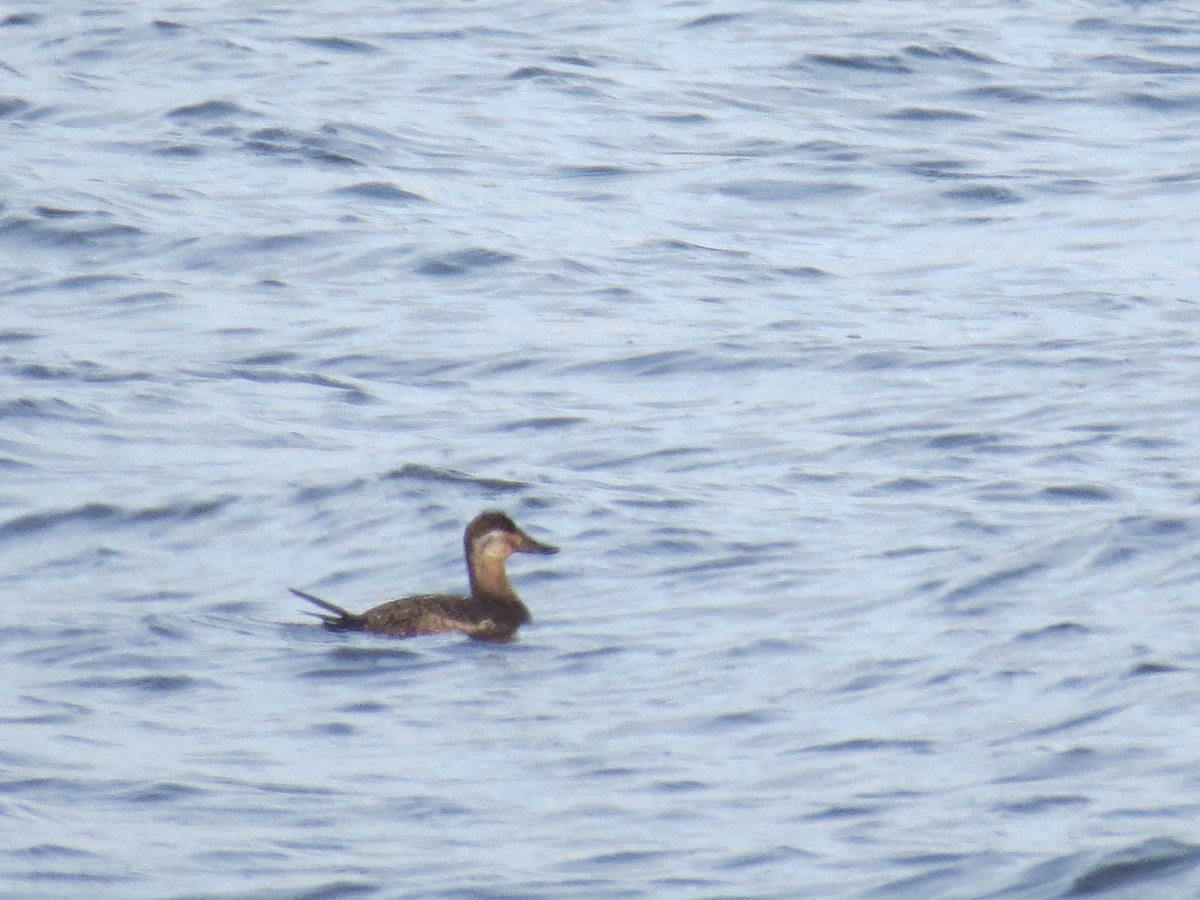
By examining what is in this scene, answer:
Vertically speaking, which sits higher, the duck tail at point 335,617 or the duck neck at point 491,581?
the duck tail at point 335,617

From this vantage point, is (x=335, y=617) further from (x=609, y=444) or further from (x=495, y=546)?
(x=609, y=444)

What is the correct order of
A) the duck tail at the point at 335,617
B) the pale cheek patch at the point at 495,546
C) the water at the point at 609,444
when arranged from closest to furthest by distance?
the water at the point at 609,444 → the duck tail at the point at 335,617 → the pale cheek patch at the point at 495,546

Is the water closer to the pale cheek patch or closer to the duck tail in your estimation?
the duck tail

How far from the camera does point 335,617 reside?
29.4 ft

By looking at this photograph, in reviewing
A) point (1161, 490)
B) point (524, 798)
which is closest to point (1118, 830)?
point (524, 798)

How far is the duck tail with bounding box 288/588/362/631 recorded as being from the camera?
878 centimetres

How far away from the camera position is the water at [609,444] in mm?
6953

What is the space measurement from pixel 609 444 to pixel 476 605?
2.25m

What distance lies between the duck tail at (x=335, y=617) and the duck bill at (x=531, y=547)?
0.76 m

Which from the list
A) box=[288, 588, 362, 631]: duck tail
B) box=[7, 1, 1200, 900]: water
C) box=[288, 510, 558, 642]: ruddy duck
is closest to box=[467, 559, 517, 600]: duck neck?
box=[288, 510, 558, 642]: ruddy duck

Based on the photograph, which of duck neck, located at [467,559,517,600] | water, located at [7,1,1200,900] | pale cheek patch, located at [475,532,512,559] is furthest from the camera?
pale cheek patch, located at [475,532,512,559]

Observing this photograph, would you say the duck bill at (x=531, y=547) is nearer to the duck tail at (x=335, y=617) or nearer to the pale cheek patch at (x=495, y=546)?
the pale cheek patch at (x=495, y=546)

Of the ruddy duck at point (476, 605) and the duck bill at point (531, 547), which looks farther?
the duck bill at point (531, 547)

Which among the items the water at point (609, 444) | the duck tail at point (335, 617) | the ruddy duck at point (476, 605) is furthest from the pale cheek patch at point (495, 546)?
the duck tail at point (335, 617)
